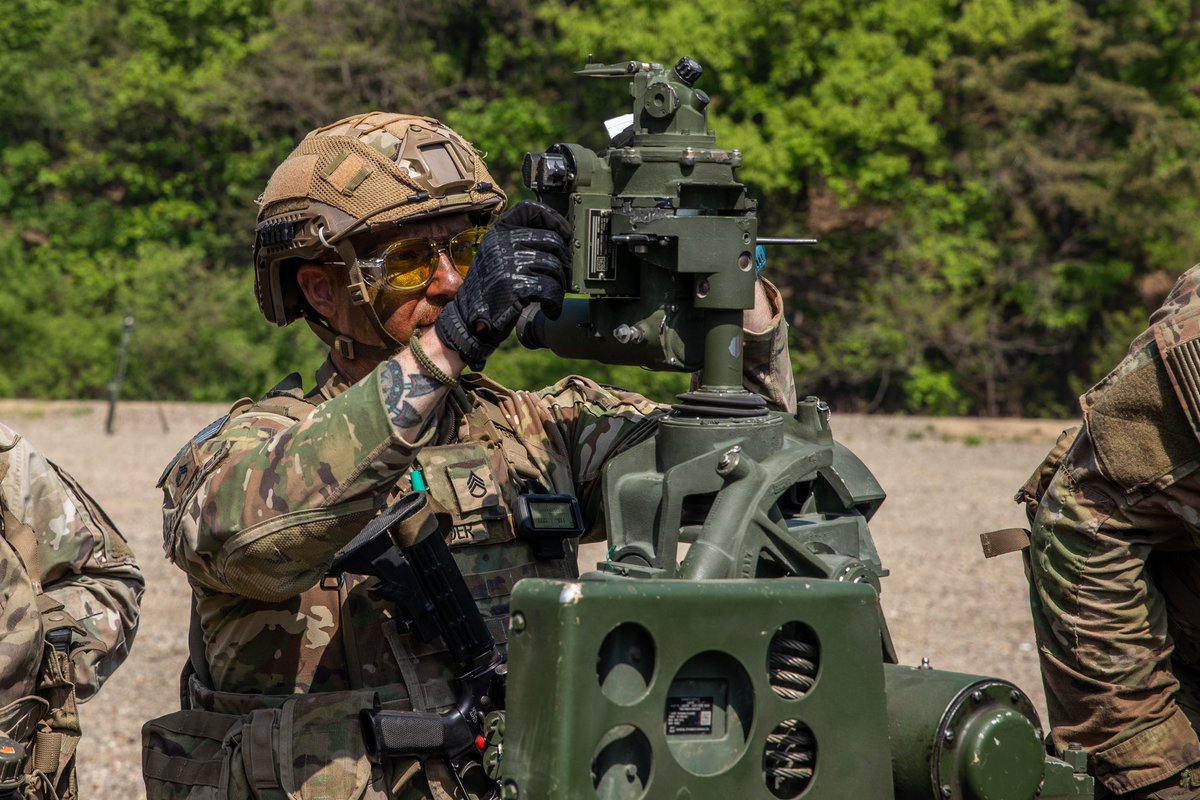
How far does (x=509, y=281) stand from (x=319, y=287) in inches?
35.2

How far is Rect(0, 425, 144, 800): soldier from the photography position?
3424mm

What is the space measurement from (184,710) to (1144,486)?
218cm

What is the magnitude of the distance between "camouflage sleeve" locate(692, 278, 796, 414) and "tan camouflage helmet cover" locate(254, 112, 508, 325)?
68 centimetres

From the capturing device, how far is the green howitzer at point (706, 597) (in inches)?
85.4

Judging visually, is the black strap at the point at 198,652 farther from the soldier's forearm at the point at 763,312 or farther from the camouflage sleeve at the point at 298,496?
the soldier's forearm at the point at 763,312

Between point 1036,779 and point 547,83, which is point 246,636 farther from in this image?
point 547,83

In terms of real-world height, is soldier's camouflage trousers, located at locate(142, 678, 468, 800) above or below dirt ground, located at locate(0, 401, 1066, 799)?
below

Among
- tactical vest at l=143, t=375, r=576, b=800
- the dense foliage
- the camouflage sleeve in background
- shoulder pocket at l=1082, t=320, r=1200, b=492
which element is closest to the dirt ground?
the camouflage sleeve in background

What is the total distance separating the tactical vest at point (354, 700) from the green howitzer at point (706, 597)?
0.56m

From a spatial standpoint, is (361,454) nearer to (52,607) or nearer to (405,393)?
(405,393)

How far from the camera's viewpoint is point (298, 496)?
275 cm

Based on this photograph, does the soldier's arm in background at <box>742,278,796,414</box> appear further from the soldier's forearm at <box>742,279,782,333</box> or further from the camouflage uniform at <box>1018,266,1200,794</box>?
the camouflage uniform at <box>1018,266,1200,794</box>

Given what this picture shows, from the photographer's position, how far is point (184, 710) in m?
3.30

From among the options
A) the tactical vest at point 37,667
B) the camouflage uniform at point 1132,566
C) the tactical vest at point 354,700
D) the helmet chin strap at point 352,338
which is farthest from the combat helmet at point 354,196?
the camouflage uniform at point 1132,566
